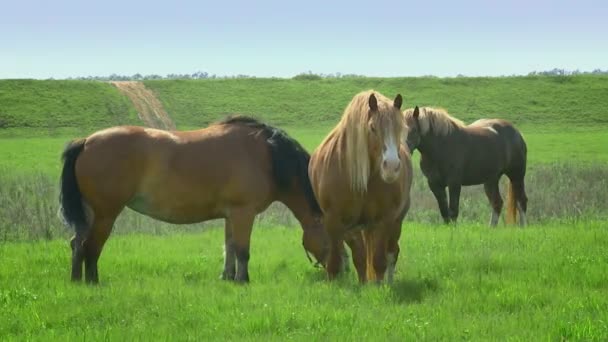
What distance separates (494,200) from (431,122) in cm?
242

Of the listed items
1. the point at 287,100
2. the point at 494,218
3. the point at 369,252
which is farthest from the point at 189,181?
the point at 287,100

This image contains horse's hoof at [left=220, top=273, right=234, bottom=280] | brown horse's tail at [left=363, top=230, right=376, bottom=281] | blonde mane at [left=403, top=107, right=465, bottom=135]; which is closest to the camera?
brown horse's tail at [left=363, top=230, right=376, bottom=281]

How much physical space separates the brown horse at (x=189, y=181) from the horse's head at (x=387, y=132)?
198 cm

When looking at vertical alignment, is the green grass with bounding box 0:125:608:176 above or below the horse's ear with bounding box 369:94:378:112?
below

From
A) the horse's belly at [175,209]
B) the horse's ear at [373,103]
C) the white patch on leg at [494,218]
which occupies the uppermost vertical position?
the horse's ear at [373,103]

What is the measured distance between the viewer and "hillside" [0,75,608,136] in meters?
48.5

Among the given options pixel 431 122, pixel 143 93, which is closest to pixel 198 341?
pixel 431 122

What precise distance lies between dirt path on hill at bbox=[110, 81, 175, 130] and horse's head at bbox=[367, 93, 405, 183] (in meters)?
39.1

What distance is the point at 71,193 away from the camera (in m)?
8.59

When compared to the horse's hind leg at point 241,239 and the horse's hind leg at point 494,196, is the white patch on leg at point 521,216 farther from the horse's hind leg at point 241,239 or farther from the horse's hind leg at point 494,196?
the horse's hind leg at point 241,239

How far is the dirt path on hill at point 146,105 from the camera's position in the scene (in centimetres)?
4706

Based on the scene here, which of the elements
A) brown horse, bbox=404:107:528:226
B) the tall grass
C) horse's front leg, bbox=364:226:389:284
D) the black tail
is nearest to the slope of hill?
the tall grass

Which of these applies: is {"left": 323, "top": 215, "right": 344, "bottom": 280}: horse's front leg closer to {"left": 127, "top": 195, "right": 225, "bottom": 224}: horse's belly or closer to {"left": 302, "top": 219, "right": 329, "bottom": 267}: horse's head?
{"left": 302, "top": 219, "right": 329, "bottom": 267}: horse's head

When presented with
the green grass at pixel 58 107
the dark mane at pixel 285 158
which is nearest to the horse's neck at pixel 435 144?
the dark mane at pixel 285 158
